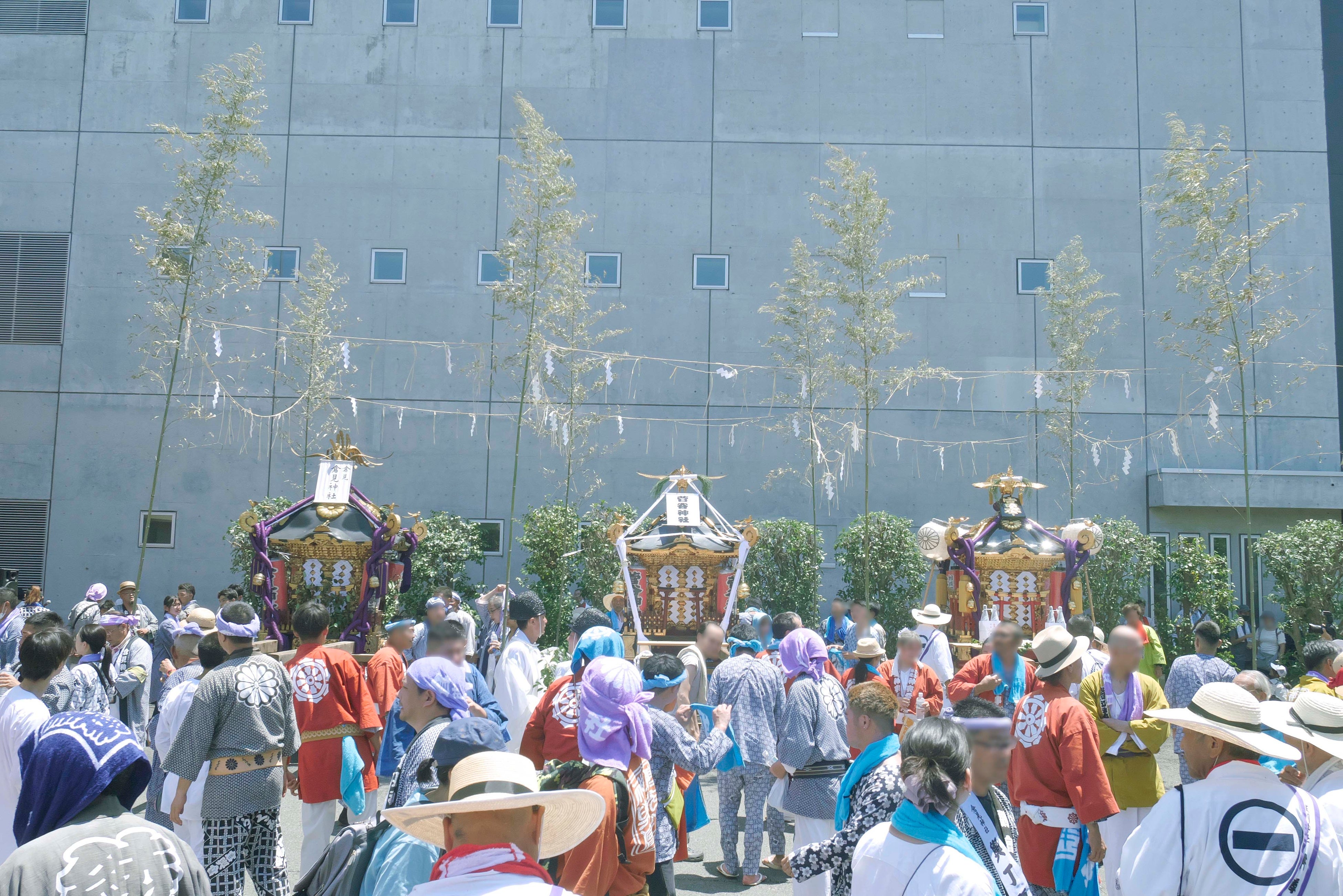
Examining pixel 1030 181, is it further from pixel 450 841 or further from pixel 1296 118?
pixel 450 841

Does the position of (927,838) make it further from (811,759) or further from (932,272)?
(932,272)

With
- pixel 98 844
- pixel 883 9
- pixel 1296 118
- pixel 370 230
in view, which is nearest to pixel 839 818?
pixel 98 844

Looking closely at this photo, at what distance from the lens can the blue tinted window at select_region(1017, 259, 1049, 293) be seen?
56.5ft

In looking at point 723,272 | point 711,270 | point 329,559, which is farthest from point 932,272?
point 329,559

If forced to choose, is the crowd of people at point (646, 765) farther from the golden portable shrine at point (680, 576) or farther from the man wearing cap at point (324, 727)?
the golden portable shrine at point (680, 576)

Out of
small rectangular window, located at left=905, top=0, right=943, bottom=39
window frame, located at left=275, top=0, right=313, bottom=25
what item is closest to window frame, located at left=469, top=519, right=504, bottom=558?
window frame, located at left=275, top=0, right=313, bottom=25

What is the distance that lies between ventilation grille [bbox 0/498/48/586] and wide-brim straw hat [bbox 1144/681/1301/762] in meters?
18.4

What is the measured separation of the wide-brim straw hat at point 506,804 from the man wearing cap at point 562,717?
1.73 m

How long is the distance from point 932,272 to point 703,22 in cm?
595

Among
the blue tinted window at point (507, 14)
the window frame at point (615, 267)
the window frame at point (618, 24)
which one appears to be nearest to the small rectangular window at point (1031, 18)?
the window frame at point (618, 24)

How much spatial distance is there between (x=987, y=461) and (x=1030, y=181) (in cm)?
496

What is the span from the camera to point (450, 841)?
7.01 ft

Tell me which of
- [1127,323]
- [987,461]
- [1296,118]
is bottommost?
[987,461]

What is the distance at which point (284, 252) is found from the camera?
17.2m
